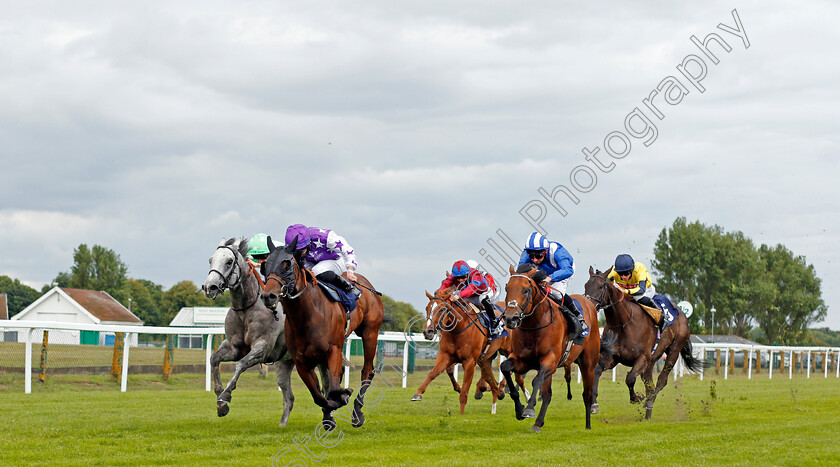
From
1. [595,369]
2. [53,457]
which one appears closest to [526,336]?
[595,369]

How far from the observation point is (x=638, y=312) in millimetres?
10711

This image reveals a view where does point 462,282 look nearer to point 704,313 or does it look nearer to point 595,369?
point 595,369

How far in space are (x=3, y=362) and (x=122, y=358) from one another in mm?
1876

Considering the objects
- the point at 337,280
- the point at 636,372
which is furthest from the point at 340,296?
the point at 636,372

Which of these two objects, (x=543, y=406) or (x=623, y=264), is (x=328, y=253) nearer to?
(x=543, y=406)

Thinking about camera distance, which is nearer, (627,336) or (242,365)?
(242,365)

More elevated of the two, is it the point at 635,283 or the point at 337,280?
the point at 635,283

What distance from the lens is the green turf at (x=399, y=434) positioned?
251 inches

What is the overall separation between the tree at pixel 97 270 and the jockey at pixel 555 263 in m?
69.8

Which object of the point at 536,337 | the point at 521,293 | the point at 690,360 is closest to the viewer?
the point at 521,293

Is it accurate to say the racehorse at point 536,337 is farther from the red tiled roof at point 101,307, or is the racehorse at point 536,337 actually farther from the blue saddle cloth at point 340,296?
the red tiled roof at point 101,307

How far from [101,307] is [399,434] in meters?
56.0

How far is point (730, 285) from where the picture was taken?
54.5 m

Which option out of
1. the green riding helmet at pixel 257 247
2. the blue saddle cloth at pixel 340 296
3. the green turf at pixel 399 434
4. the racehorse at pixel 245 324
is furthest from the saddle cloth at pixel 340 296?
the green turf at pixel 399 434
